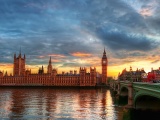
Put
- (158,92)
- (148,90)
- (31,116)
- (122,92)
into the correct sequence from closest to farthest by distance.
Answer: (158,92), (148,90), (31,116), (122,92)

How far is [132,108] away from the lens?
52.6 metres

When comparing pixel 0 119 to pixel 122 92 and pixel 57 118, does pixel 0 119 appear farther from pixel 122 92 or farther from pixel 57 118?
pixel 122 92

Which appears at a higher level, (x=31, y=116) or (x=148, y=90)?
(x=148, y=90)

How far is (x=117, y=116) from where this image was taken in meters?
50.4

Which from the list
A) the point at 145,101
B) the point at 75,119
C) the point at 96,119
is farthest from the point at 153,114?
the point at 75,119

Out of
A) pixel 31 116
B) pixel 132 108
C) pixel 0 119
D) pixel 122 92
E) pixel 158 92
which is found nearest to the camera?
pixel 158 92

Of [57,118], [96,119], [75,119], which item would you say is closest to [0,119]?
[57,118]

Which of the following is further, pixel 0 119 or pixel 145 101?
pixel 145 101

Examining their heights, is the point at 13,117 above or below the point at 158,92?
below

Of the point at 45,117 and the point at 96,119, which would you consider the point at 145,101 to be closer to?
the point at 96,119

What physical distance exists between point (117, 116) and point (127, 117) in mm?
4745

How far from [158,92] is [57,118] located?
2185 cm

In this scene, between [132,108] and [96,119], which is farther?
[132,108]

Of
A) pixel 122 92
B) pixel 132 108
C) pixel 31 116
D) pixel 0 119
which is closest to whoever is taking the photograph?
pixel 0 119
